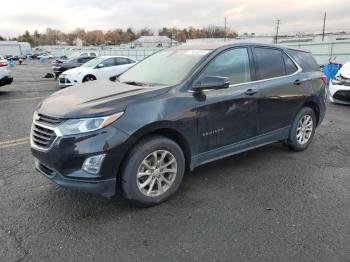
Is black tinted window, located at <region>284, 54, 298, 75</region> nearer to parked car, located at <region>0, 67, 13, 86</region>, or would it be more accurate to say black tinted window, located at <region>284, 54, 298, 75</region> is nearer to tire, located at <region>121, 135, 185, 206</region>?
tire, located at <region>121, 135, 185, 206</region>

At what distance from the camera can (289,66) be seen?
16.9 feet

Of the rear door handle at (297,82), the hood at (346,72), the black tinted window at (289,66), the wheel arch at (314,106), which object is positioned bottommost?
the wheel arch at (314,106)

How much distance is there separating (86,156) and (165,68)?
68.4 inches

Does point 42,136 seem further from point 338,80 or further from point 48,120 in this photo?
point 338,80

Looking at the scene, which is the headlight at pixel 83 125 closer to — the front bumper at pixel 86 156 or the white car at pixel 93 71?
the front bumper at pixel 86 156

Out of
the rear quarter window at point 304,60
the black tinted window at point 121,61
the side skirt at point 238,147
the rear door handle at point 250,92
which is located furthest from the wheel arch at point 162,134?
the black tinted window at point 121,61

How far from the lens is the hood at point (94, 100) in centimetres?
324

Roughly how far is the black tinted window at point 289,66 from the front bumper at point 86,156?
3.02 meters

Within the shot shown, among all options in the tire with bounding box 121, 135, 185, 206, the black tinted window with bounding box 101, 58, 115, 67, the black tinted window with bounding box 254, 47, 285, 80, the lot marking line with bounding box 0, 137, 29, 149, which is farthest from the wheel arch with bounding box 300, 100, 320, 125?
the black tinted window with bounding box 101, 58, 115, 67

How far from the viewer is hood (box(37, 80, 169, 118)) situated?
10.6 feet

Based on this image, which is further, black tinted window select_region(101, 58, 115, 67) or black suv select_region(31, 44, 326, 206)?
black tinted window select_region(101, 58, 115, 67)

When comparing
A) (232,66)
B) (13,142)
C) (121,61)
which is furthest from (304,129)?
(121,61)

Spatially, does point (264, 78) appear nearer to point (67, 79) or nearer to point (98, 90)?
point (98, 90)

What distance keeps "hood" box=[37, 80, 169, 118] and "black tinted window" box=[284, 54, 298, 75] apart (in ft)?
7.71
